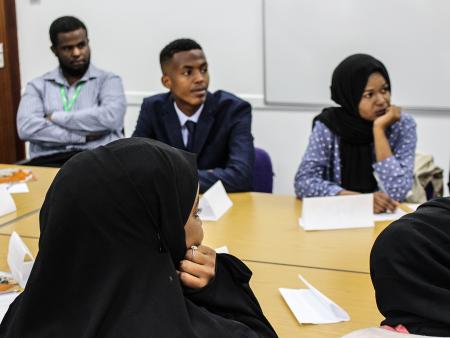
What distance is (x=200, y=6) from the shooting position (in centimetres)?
437

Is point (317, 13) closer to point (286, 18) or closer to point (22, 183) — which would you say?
point (286, 18)

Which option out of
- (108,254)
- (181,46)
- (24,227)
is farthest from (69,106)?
(108,254)

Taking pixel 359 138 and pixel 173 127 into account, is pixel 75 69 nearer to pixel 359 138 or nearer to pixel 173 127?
pixel 173 127

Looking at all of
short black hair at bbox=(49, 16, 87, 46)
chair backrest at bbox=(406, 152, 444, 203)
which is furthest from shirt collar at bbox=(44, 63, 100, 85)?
A: chair backrest at bbox=(406, 152, 444, 203)

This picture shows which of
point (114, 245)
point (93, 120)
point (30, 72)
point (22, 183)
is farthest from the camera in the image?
point (30, 72)

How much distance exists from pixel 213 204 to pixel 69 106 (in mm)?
1836

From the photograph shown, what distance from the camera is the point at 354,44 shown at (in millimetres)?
4027

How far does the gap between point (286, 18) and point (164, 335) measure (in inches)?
130

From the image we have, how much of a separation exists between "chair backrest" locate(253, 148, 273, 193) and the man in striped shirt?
1116mm

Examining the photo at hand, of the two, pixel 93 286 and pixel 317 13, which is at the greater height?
pixel 317 13

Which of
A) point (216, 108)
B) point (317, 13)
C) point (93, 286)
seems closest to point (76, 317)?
point (93, 286)

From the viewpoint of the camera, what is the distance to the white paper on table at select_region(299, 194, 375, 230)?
2.20 m

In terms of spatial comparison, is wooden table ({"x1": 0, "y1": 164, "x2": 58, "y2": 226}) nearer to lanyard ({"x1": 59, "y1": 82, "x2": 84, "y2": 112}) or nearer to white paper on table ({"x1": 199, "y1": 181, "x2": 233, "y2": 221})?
white paper on table ({"x1": 199, "y1": 181, "x2": 233, "y2": 221})

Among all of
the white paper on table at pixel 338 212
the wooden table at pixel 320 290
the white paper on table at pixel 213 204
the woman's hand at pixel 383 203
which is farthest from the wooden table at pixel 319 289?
the woman's hand at pixel 383 203
